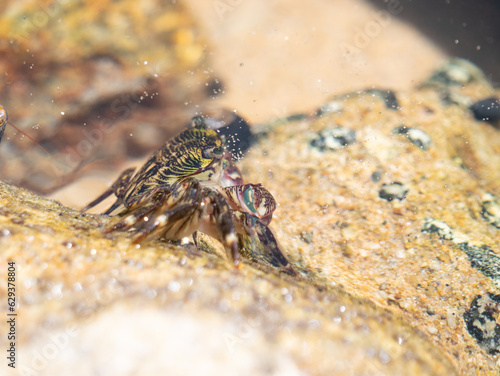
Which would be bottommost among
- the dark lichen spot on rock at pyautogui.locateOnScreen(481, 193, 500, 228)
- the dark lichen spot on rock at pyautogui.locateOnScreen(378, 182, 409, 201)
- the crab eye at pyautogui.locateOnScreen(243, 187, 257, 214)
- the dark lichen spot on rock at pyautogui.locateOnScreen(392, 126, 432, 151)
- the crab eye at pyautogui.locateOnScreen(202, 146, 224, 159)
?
the dark lichen spot on rock at pyautogui.locateOnScreen(481, 193, 500, 228)

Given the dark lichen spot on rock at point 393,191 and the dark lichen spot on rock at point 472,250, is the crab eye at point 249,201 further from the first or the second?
the dark lichen spot on rock at point 472,250

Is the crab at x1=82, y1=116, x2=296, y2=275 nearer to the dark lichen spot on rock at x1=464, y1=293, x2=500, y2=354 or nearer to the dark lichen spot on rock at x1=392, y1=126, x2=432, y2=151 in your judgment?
the dark lichen spot on rock at x1=464, y1=293, x2=500, y2=354

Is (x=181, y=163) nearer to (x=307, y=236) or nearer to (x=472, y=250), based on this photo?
(x=307, y=236)

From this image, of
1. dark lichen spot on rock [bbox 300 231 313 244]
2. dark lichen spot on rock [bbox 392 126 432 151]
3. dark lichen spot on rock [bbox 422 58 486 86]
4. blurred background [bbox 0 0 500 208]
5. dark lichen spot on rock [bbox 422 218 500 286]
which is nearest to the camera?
dark lichen spot on rock [bbox 422 218 500 286]

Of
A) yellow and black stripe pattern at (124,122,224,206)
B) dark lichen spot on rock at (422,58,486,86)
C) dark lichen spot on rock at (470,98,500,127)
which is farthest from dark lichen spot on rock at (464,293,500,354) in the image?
dark lichen spot on rock at (422,58,486,86)

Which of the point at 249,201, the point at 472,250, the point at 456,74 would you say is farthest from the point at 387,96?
the point at 249,201

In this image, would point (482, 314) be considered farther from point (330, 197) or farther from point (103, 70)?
point (103, 70)
